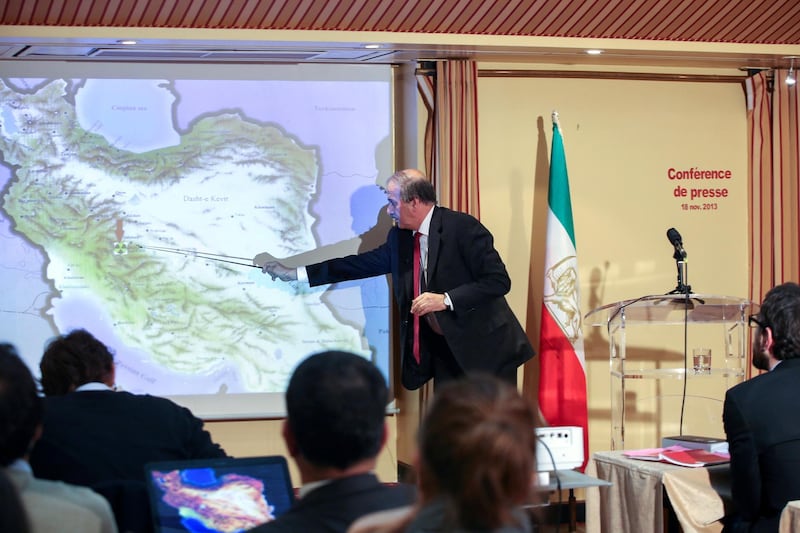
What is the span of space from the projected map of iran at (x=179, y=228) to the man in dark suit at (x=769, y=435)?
257 centimetres

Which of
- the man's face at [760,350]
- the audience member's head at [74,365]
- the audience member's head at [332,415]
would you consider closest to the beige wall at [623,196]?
the man's face at [760,350]

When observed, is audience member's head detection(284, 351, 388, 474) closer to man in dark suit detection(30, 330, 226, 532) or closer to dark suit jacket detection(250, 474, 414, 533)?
dark suit jacket detection(250, 474, 414, 533)

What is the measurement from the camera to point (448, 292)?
510 cm

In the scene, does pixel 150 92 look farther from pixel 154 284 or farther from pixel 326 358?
pixel 326 358

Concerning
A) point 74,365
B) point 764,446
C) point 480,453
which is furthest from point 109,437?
point 764,446

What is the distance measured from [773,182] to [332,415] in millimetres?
4975

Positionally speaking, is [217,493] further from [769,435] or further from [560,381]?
[560,381]

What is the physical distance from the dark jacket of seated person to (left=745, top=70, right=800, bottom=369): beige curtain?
4.24 meters

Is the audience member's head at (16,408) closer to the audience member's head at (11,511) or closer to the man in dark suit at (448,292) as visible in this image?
the audience member's head at (11,511)

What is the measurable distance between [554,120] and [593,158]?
407mm

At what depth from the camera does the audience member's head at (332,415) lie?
1.97 m

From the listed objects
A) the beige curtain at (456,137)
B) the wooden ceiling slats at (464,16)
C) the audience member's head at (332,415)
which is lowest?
the audience member's head at (332,415)

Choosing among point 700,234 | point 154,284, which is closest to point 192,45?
point 154,284

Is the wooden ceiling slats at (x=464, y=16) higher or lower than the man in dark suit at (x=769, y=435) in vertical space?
higher
